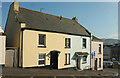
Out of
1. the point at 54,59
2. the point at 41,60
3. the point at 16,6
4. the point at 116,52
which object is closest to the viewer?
the point at 41,60

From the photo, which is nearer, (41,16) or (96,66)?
(41,16)

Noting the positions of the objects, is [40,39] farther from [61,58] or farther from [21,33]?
[61,58]

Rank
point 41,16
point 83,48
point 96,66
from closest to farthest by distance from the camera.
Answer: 1. point 41,16
2. point 83,48
3. point 96,66

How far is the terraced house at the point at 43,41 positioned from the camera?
16328 mm

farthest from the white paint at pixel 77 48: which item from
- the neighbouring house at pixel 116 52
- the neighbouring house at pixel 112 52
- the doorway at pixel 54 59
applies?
the neighbouring house at pixel 116 52

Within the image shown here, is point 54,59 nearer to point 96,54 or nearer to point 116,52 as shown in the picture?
point 96,54

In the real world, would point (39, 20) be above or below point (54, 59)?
above

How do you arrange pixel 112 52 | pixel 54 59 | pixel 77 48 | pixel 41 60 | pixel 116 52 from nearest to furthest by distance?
pixel 41 60 < pixel 54 59 < pixel 77 48 < pixel 116 52 < pixel 112 52

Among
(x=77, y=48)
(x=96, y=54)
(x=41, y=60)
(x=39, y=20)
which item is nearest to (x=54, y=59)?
(x=41, y=60)

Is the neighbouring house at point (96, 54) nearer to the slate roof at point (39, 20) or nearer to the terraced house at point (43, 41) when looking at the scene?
Answer: the terraced house at point (43, 41)

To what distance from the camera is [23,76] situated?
41.5 ft

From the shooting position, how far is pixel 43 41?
18234 millimetres

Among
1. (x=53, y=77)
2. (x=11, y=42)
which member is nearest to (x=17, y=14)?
(x=11, y=42)

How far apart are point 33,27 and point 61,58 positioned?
668cm
